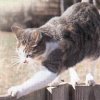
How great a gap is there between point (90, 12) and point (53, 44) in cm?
41

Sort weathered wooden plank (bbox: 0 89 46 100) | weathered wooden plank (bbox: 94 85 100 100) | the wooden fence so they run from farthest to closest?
1. weathered wooden plank (bbox: 94 85 100 100)
2. the wooden fence
3. weathered wooden plank (bbox: 0 89 46 100)

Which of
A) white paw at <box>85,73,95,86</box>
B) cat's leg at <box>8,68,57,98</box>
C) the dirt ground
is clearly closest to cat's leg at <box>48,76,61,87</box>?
cat's leg at <box>8,68,57,98</box>

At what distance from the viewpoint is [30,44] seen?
94.3 inches

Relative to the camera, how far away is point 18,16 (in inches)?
285

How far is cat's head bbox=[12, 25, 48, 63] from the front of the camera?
7.82 ft

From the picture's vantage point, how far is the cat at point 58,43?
2387mm

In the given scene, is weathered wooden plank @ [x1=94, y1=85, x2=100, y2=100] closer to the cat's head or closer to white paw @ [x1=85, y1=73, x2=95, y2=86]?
white paw @ [x1=85, y1=73, x2=95, y2=86]

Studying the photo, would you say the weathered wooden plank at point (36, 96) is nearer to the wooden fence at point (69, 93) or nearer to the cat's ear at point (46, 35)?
the wooden fence at point (69, 93)

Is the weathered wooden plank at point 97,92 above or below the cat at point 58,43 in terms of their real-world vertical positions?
below

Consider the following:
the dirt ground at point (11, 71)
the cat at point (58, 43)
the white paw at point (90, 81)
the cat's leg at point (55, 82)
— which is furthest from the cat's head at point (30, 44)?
the dirt ground at point (11, 71)

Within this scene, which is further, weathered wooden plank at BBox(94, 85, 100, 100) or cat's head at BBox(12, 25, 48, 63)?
cat's head at BBox(12, 25, 48, 63)

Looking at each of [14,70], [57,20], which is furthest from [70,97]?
[14,70]

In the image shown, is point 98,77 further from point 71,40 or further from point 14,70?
point 71,40

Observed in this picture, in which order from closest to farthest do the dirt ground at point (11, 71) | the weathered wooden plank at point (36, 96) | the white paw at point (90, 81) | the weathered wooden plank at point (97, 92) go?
the weathered wooden plank at point (36, 96) < the weathered wooden plank at point (97, 92) < the white paw at point (90, 81) < the dirt ground at point (11, 71)
